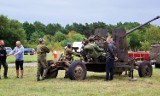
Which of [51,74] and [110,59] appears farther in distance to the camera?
[51,74]

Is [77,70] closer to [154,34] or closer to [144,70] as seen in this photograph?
[144,70]

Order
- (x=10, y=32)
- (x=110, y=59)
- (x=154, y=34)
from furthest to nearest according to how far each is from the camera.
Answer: (x=10, y=32)
(x=154, y=34)
(x=110, y=59)

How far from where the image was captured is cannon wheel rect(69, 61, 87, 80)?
778 inches

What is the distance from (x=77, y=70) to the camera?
19.9m

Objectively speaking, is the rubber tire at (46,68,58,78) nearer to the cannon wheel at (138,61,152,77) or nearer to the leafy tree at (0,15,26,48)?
the cannon wheel at (138,61,152,77)

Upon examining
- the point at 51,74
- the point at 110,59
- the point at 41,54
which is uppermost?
the point at 41,54

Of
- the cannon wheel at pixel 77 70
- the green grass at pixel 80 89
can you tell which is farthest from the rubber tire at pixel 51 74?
the green grass at pixel 80 89

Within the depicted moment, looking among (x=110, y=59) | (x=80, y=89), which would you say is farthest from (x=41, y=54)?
(x=80, y=89)

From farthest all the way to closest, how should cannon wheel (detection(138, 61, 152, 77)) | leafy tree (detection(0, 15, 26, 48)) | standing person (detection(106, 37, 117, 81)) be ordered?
1. leafy tree (detection(0, 15, 26, 48))
2. cannon wheel (detection(138, 61, 152, 77))
3. standing person (detection(106, 37, 117, 81))

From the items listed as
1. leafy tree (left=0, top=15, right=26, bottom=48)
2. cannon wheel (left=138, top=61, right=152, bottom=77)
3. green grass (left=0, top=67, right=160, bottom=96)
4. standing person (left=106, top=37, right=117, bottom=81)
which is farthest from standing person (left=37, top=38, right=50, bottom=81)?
leafy tree (left=0, top=15, right=26, bottom=48)

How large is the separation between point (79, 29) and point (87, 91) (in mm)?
156992

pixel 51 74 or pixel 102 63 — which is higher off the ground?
pixel 102 63

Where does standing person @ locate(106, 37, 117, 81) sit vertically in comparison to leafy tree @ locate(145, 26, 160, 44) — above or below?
below

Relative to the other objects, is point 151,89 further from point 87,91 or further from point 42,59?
point 42,59
